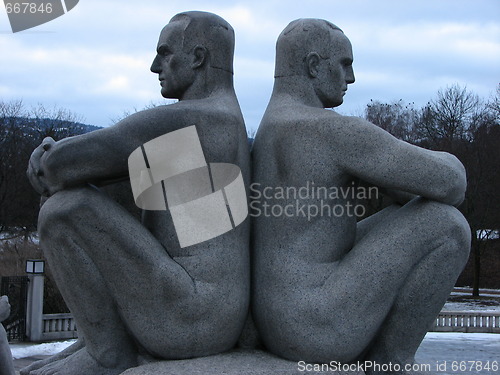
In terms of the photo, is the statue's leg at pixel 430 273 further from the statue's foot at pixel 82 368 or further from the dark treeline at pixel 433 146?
the dark treeline at pixel 433 146

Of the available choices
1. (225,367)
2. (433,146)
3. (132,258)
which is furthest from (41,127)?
(225,367)

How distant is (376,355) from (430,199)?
93 centimetres

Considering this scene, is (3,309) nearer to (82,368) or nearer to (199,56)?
(82,368)

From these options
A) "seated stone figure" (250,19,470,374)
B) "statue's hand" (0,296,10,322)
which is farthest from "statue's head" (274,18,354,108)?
"statue's hand" (0,296,10,322)

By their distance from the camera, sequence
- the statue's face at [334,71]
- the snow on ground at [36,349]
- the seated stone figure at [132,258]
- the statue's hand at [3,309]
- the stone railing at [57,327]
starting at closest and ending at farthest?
1. the seated stone figure at [132,258]
2. the statue's face at [334,71]
3. the statue's hand at [3,309]
4. the snow on ground at [36,349]
5. the stone railing at [57,327]

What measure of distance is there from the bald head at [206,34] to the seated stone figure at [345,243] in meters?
0.49

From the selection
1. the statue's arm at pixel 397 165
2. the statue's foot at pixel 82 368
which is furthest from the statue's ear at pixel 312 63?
the statue's foot at pixel 82 368

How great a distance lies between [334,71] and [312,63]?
0.14 m

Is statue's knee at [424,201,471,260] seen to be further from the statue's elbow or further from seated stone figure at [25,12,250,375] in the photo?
seated stone figure at [25,12,250,375]

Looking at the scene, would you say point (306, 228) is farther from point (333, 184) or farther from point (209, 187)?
point (209, 187)

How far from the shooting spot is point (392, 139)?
3.70 m

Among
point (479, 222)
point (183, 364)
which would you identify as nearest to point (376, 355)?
point (183, 364)

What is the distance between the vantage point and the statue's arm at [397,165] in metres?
3.65

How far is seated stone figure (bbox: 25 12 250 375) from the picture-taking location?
11.6 feet
